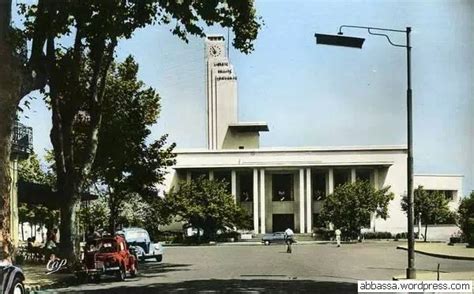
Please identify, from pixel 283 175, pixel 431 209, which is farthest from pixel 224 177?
pixel 431 209

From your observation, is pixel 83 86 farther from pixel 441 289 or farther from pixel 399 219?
pixel 399 219

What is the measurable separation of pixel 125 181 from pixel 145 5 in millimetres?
5576

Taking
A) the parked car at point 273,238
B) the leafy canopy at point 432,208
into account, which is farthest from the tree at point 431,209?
the parked car at point 273,238

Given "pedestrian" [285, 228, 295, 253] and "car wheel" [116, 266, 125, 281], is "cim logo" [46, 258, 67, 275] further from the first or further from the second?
"pedestrian" [285, 228, 295, 253]

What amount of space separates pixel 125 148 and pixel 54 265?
12.5 feet

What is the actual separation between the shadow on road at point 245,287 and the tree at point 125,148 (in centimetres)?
392

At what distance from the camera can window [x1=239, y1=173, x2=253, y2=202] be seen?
65.1 ft

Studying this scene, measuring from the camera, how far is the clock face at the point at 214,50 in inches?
542

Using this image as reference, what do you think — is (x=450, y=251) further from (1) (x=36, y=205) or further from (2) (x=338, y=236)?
(1) (x=36, y=205)

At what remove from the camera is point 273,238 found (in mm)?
20094

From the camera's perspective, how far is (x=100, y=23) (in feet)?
47.0

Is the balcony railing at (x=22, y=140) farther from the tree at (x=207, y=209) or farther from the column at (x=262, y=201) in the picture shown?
the column at (x=262, y=201)

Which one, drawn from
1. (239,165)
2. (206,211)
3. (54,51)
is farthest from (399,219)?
(54,51)

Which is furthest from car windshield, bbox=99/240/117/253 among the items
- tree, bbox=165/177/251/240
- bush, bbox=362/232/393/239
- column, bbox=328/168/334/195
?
bush, bbox=362/232/393/239
